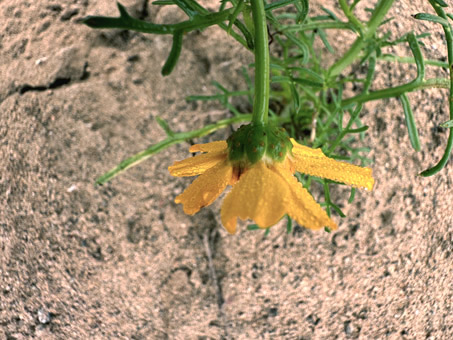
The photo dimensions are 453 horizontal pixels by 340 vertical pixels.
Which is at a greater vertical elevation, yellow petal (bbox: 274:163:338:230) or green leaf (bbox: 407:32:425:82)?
green leaf (bbox: 407:32:425:82)

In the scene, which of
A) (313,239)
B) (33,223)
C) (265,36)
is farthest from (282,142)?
(33,223)

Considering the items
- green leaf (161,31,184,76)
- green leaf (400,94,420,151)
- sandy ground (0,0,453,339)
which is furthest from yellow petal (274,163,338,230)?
sandy ground (0,0,453,339)

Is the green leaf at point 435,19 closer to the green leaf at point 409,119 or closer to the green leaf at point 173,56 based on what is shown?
the green leaf at point 409,119

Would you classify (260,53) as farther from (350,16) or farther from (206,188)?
(350,16)

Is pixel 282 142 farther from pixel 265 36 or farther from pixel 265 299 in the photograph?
pixel 265 299

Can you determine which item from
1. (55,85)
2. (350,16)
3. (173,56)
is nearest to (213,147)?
(173,56)

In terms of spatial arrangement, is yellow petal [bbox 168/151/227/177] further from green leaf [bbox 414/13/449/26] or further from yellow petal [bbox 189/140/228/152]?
green leaf [bbox 414/13/449/26]

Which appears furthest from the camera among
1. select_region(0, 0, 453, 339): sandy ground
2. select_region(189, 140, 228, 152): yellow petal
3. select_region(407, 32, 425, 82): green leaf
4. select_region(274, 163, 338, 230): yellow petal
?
select_region(0, 0, 453, 339): sandy ground
